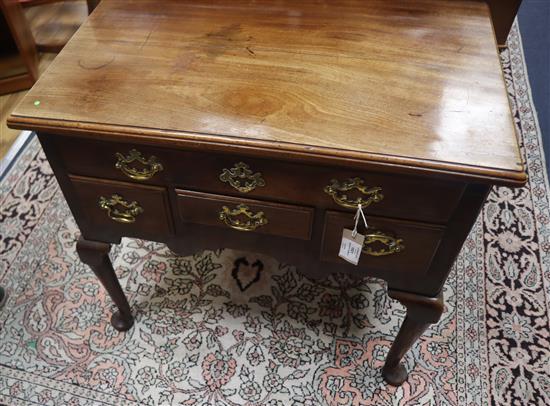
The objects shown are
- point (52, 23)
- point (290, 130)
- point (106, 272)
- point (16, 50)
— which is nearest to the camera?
point (290, 130)

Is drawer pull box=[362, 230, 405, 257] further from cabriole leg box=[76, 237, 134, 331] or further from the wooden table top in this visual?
cabriole leg box=[76, 237, 134, 331]

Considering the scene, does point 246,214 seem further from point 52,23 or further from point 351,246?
point 52,23

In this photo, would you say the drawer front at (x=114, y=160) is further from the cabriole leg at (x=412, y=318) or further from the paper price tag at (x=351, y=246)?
the cabriole leg at (x=412, y=318)

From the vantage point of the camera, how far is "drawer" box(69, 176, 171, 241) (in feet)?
2.81

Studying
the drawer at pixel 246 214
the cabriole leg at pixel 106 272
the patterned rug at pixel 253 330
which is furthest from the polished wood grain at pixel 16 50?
the drawer at pixel 246 214

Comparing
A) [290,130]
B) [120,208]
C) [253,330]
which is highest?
[290,130]

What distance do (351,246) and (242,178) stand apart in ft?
0.73

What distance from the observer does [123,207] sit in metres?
0.90

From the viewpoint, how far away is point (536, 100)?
1.86 metres

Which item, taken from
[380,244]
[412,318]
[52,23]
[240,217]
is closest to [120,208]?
[240,217]

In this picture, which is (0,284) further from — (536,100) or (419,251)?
(536,100)

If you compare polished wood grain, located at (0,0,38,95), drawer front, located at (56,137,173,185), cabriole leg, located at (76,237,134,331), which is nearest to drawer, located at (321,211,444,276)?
drawer front, located at (56,137,173,185)

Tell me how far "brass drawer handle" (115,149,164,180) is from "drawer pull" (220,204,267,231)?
141 mm

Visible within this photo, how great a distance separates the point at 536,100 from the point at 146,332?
1.70m
